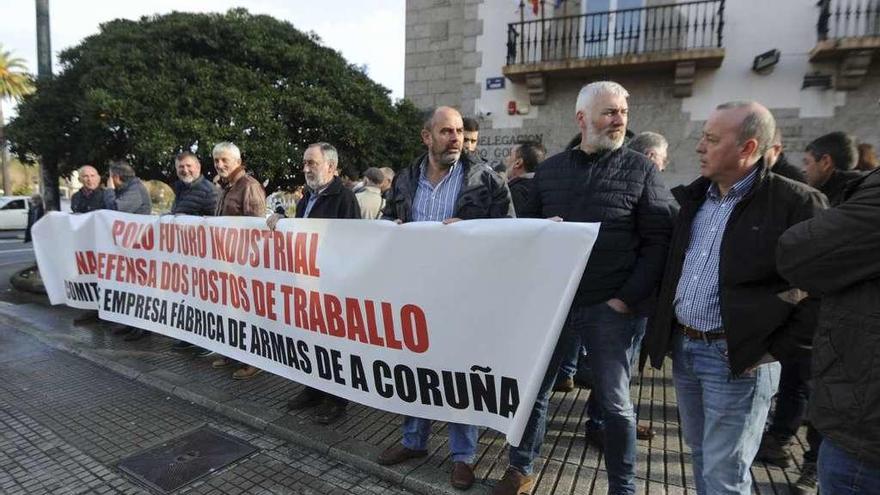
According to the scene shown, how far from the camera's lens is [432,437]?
3.19 m

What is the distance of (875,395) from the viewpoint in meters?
1.24

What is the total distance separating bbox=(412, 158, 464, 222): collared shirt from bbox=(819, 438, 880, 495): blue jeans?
1830 millimetres

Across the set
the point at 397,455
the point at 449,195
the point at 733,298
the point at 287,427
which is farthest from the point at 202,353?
the point at 733,298

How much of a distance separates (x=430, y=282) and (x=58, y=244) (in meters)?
4.84

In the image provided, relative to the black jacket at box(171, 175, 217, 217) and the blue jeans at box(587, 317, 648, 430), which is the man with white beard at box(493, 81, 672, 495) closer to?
the blue jeans at box(587, 317, 648, 430)

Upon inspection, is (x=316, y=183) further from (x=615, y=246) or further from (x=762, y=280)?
(x=762, y=280)

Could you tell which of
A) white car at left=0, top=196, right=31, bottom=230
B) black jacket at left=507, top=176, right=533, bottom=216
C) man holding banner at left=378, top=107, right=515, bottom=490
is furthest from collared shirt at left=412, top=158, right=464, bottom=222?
white car at left=0, top=196, right=31, bottom=230

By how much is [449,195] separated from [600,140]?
864 millimetres

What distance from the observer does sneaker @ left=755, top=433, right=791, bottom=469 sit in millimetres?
2885

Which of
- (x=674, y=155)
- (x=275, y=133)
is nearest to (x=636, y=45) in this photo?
(x=674, y=155)

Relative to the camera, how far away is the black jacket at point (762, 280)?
1622 mm

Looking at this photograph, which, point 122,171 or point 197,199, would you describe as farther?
point 122,171

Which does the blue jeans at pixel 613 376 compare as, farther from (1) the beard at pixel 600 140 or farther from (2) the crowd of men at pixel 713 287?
(1) the beard at pixel 600 140

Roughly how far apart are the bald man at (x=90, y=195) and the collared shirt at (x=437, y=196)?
4675mm
